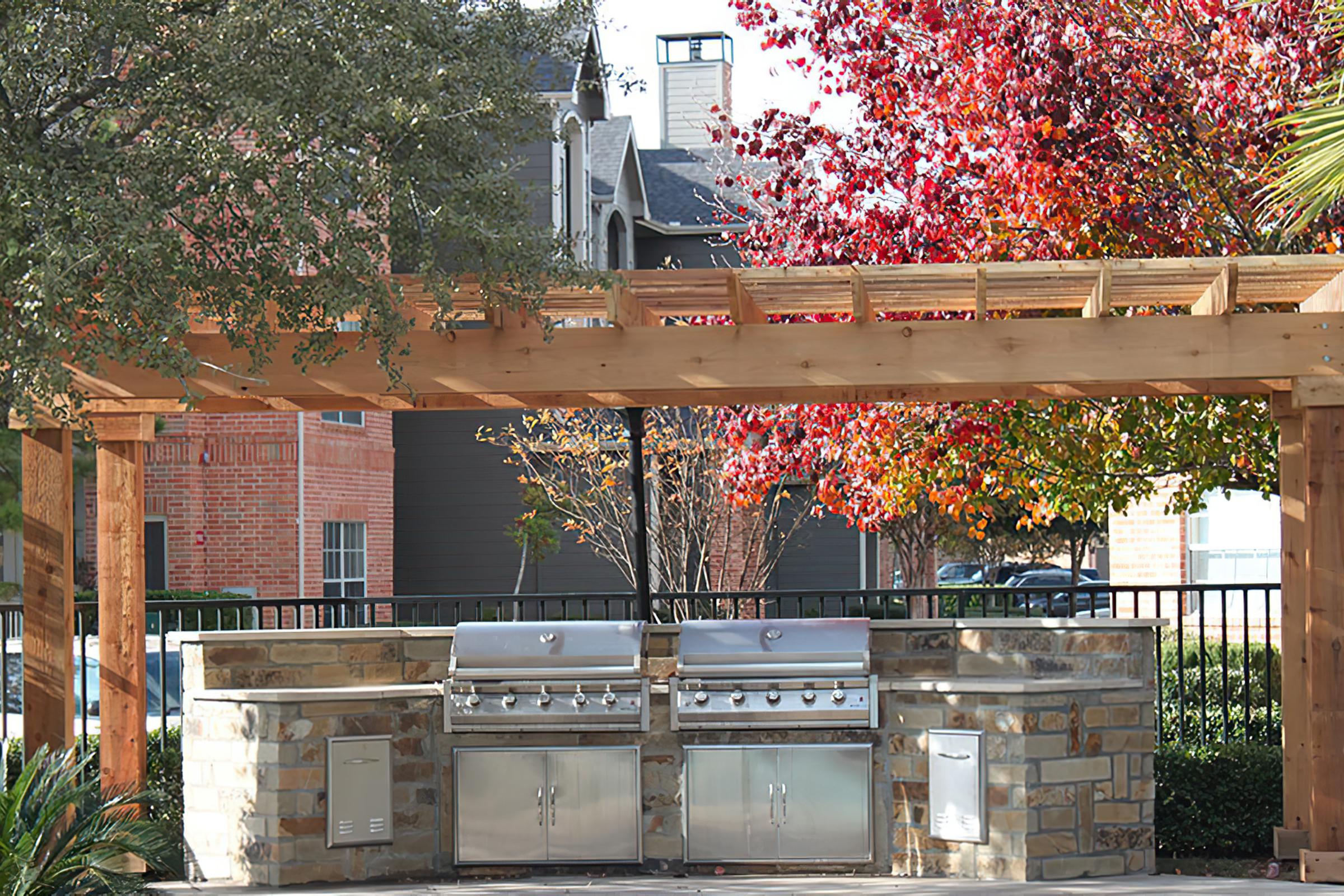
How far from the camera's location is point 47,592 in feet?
23.0

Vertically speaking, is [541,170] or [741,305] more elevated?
[541,170]

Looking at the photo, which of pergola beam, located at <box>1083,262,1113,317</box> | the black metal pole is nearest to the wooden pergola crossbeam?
pergola beam, located at <box>1083,262,1113,317</box>

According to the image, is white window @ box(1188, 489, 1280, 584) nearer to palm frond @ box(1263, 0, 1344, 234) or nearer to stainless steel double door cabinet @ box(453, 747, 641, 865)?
stainless steel double door cabinet @ box(453, 747, 641, 865)

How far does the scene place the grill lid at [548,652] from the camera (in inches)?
277

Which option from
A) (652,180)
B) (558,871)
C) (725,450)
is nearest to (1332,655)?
(558,871)

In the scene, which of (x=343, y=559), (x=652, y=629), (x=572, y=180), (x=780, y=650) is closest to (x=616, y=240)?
(x=572, y=180)

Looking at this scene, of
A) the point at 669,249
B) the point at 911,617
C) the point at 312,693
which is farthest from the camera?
the point at 669,249

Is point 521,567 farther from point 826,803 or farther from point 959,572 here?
point 959,572

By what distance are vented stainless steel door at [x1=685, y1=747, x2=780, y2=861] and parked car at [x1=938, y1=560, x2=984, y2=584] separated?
31932 mm

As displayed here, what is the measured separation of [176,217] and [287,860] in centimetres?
330

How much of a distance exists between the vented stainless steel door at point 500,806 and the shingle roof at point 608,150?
39.5ft

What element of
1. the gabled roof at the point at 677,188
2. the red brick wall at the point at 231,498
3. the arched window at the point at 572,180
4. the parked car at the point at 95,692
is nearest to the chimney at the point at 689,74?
the gabled roof at the point at 677,188

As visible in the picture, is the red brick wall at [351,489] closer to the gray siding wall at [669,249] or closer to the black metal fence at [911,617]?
the black metal fence at [911,617]

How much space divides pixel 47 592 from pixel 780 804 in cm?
352
